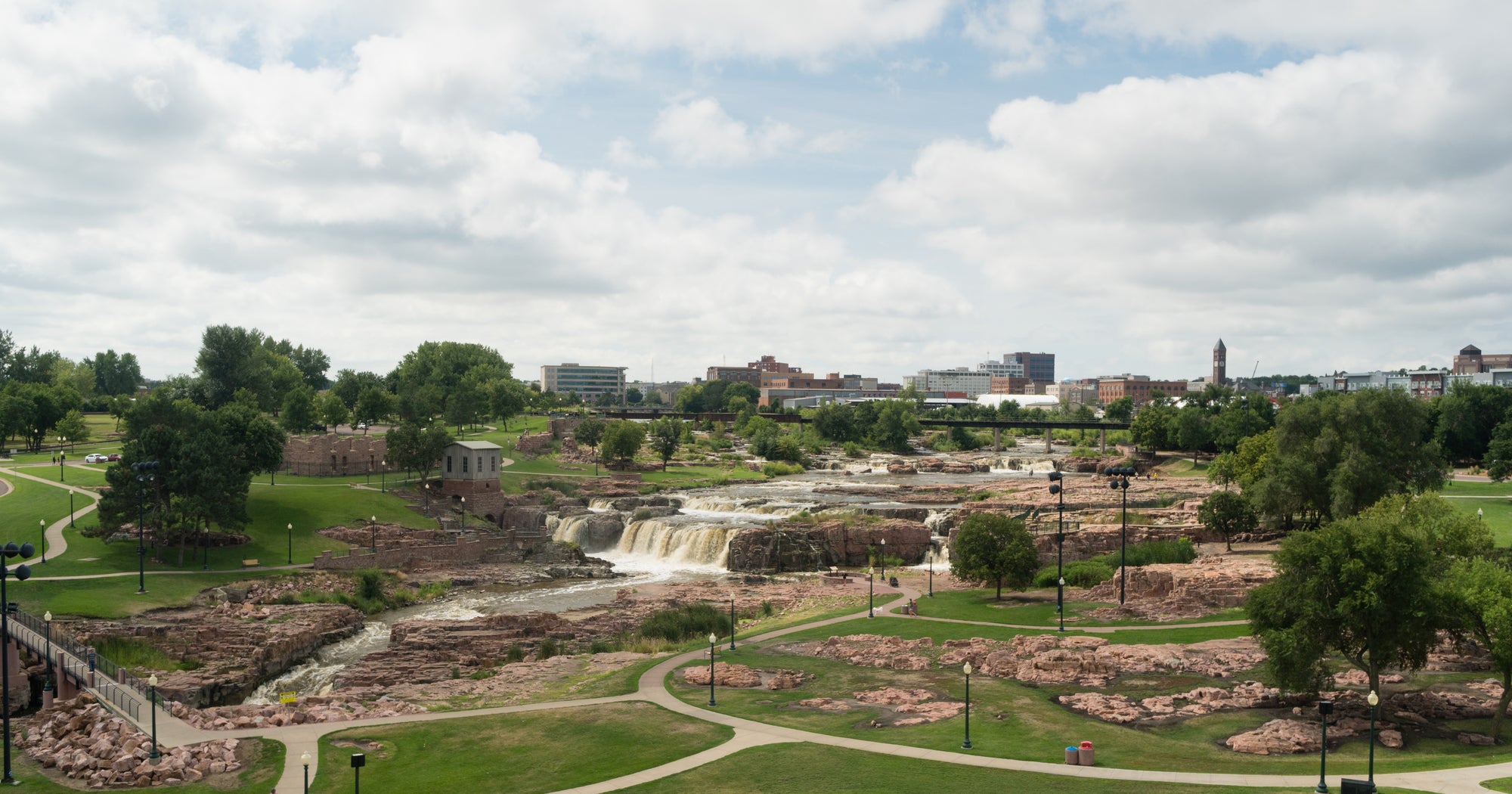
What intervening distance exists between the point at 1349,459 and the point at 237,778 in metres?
59.9

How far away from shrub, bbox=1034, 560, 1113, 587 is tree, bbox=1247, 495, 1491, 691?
924 inches

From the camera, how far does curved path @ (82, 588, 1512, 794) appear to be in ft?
74.9

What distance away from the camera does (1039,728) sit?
93.9 feet

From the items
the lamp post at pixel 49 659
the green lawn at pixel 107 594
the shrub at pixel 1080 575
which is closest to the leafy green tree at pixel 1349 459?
the shrub at pixel 1080 575

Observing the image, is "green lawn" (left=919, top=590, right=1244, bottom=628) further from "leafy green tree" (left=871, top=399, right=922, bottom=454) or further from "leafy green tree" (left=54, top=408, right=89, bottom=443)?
"leafy green tree" (left=871, top=399, right=922, bottom=454)

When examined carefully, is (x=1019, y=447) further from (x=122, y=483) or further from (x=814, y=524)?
(x=122, y=483)

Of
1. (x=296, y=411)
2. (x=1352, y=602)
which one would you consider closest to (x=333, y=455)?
(x=296, y=411)

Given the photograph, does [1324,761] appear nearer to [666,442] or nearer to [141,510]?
[141,510]

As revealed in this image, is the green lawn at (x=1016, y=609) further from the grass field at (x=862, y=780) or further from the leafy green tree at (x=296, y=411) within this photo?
the leafy green tree at (x=296, y=411)

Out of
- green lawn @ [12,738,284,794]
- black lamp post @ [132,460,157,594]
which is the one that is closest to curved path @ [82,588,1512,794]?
green lawn @ [12,738,284,794]

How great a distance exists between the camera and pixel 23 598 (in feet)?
146

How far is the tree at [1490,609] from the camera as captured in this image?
25391 mm

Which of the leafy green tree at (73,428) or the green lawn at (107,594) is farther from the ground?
the leafy green tree at (73,428)

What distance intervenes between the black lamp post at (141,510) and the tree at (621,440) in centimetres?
5581
